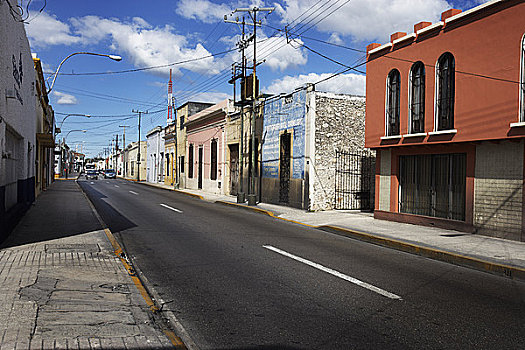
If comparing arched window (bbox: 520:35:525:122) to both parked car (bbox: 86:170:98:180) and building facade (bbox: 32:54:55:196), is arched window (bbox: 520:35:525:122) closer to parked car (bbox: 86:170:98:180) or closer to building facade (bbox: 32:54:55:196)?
building facade (bbox: 32:54:55:196)

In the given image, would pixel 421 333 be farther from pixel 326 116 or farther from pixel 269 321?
pixel 326 116

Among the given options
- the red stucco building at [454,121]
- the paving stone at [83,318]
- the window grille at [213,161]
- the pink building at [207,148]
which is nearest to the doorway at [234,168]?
the pink building at [207,148]

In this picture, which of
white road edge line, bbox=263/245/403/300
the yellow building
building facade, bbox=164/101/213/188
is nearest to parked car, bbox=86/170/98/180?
the yellow building

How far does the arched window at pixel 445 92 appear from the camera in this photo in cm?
1276

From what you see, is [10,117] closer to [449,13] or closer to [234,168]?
[449,13]

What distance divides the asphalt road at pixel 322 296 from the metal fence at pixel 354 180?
29.4 ft

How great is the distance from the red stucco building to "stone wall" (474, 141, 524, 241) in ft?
0.08

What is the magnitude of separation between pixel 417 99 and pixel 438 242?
17.4 feet

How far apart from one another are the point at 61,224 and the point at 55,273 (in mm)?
6144

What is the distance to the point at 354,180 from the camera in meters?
20.2

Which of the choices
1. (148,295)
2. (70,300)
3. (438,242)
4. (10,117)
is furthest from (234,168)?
(70,300)

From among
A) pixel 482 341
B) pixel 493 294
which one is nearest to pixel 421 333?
pixel 482 341

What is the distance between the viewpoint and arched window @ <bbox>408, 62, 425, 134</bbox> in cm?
1385

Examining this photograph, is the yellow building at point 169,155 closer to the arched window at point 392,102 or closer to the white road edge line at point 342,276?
the arched window at point 392,102
